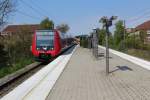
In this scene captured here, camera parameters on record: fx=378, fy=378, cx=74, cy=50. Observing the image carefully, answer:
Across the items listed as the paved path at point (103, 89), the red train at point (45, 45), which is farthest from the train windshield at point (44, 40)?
the paved path at point (103, 89)

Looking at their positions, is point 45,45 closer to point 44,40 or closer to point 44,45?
point 44,45

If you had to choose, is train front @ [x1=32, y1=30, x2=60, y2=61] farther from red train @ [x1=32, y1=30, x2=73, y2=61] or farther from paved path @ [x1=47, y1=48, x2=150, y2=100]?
paved path @ [x1=47, y1=48, x2=150, y2=100]

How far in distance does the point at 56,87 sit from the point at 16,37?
126 ft

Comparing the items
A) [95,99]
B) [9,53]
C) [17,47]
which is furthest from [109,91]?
[17,47]

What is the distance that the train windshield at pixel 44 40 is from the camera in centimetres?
3241

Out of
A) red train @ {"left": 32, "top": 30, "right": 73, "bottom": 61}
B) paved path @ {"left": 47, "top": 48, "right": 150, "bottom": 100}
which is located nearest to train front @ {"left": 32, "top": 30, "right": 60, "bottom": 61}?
red train @ {"left": 32, "top": 30, "right": 73, "bottom": 61}

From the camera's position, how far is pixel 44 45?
107 feet

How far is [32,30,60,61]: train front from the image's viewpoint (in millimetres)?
32188

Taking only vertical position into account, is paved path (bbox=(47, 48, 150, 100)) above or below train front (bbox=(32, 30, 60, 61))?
below

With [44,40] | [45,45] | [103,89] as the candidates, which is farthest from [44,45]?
[103,89]

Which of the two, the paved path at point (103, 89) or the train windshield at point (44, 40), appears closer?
the paved path at point (103, 89)

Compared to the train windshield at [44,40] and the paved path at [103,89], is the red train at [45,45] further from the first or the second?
the paved path at [103,89]

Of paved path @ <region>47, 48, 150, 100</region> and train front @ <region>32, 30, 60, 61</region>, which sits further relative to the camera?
train front @ <region>32, 30, 60, 61</region>

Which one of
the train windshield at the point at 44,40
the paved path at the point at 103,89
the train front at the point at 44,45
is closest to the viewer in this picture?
the paved path at the point at 103,89
